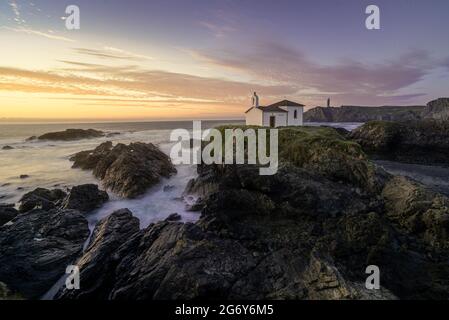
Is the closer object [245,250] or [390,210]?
[245,250]

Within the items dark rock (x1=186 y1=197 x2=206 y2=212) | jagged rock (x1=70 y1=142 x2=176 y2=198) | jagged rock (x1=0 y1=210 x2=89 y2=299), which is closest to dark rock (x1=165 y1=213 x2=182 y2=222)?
dark rock (x1=186 y1=197 x2=206 y2=212)

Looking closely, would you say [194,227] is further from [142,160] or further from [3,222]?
[142,160]

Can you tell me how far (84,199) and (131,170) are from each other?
5613mm

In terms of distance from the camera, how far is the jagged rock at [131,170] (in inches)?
827

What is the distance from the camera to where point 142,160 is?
25.3 metres

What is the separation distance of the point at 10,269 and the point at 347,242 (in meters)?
13.5

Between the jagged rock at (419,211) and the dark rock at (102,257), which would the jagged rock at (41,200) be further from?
the jagged rock at (419,211)

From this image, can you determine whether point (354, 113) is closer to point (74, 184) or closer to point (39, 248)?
point (74, 184)

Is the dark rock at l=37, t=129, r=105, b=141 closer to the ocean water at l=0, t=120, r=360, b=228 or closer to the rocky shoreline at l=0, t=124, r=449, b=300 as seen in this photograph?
the ocean water at l=0, t=120, r=360, b=228

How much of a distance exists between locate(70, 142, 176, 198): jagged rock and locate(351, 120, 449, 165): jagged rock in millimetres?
25646

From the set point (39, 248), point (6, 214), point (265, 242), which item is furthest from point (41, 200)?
point (265, 242)

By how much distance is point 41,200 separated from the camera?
17594 millimetres

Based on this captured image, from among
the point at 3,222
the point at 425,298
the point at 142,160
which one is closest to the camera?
the point at 425,298
